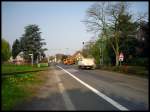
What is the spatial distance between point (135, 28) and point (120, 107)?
4759cm

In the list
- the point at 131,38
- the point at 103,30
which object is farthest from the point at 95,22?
the point at 131,38

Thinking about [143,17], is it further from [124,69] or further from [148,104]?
[148,104]

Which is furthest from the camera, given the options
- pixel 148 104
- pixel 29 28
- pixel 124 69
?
pixel 29 28

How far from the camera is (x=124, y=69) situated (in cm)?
4478

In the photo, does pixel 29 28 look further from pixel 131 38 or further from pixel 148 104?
pixel 148 104

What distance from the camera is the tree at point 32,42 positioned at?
116500mm

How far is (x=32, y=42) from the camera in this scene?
118625 mm

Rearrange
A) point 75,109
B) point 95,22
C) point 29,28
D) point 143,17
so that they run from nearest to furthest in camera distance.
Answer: point 75,109, point 143,17, point 95,22, point 29,28

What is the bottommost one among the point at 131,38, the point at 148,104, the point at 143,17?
the point at 148,104

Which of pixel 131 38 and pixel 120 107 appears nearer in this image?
pixel 120 107

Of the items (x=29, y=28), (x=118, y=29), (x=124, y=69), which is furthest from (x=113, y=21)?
(x=29, y=28)

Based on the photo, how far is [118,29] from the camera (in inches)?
2303

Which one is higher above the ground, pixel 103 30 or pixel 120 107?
pixel 103 30

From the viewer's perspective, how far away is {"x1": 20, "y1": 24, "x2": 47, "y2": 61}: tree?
382 ft
